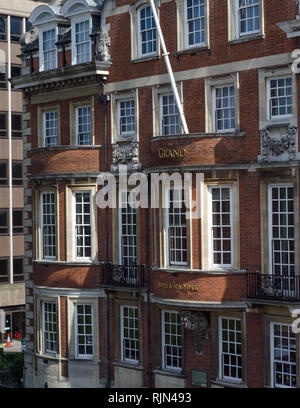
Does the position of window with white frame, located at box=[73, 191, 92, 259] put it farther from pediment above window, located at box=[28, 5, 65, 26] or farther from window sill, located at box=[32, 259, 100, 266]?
pediment above window, located at box=[28, 5, 65, 26]

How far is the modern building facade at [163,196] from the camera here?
30.3m

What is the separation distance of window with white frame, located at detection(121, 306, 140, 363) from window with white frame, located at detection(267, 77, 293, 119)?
10.3 meters

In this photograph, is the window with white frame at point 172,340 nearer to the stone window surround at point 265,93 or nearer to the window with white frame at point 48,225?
the window with white frame at point 48,225

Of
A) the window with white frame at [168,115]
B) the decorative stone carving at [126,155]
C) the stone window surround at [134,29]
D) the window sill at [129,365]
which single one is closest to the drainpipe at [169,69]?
the window with white frame at [168,115]

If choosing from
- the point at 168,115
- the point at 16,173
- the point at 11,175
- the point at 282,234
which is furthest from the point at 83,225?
the point at 16,173

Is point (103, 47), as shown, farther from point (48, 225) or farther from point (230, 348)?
point (230, 348)

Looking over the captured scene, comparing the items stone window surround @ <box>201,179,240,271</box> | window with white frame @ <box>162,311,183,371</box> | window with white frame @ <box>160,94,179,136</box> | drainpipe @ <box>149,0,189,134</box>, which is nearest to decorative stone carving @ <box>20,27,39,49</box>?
window with white frame @ <box>160,94,179,136</box>

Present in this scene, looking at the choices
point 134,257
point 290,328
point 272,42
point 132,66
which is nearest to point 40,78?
point 132,66

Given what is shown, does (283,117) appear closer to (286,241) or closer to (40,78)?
(286,241)

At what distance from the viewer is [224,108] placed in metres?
32.0

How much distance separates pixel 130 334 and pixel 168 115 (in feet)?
29.9

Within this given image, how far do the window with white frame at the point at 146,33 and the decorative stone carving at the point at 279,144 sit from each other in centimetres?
694

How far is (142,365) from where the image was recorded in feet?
115

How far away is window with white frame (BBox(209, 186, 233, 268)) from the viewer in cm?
3133
